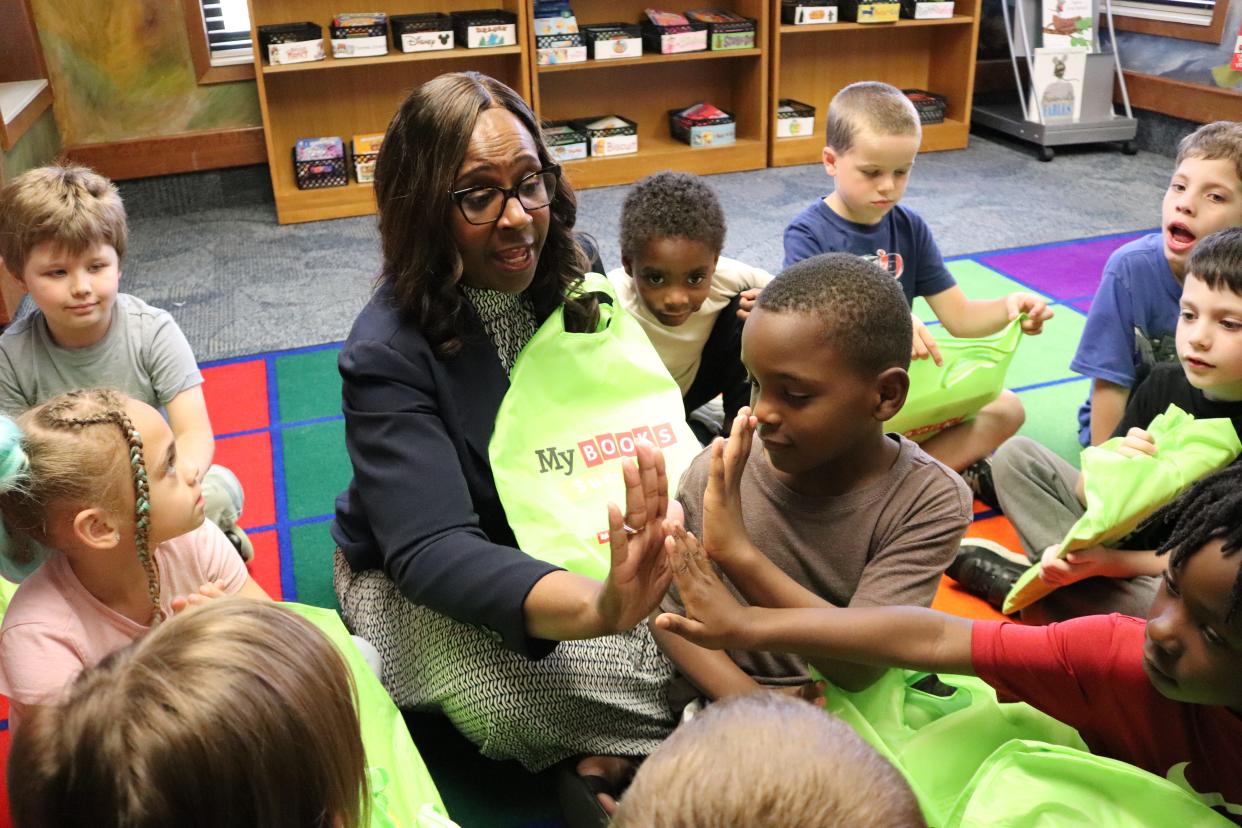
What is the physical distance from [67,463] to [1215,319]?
176cm

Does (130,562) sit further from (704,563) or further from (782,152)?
(782,152)

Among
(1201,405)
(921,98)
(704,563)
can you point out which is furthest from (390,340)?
(921,98)

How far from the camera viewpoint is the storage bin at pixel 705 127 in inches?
196

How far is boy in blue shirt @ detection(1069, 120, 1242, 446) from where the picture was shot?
211 centimetres

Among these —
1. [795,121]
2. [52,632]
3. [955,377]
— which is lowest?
[795,121]

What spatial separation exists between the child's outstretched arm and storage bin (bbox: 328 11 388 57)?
368cm

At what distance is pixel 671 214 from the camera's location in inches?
83.4

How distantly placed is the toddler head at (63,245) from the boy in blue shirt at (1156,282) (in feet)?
6.33

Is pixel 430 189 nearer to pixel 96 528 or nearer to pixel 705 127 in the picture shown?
pixel 96 528

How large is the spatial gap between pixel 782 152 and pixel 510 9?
145 centimetres

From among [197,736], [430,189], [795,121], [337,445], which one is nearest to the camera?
[197,736]

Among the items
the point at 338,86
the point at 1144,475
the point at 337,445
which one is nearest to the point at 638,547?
the point at 1144,475

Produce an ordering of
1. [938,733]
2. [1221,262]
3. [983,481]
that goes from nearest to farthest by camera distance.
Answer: [938,733], [1221,262], [983,481]

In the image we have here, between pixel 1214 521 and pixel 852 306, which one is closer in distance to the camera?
pixel 1214 521
